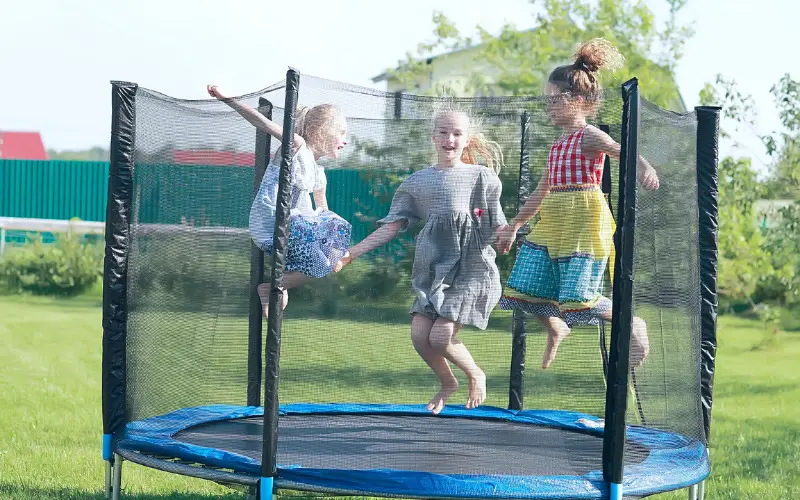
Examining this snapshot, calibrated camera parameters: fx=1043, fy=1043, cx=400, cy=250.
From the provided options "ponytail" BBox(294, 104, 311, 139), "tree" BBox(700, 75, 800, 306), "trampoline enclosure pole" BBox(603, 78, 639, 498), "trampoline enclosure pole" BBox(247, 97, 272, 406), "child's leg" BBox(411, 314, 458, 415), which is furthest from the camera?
"tree" BBox(700, 75, 800, 306)

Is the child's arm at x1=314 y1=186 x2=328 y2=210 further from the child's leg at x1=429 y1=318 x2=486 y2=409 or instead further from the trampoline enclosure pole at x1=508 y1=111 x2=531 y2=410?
the trampoline enclosure pole at x1=508 y1=111 x2=531 y2=410

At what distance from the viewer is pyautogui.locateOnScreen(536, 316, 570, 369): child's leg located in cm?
351

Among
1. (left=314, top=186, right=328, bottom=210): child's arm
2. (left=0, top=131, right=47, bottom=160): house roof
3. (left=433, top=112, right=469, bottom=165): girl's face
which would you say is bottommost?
(left=314, top=186, right=328, bottom=210): child's arm

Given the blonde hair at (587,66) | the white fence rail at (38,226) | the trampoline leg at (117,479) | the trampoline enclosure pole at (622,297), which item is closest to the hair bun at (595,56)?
the blonde hair at (587,66)

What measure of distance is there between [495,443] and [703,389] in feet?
2.74

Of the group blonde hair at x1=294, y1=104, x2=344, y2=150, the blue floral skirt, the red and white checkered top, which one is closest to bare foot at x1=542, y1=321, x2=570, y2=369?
the red and white checkered top

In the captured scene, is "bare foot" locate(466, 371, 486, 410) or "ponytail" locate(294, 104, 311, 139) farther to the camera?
"bare foot" locate(466, 371, 486, 410)

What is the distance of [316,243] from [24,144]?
26827 mm

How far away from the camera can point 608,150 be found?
3133mm

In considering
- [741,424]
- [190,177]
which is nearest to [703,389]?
[190,177]

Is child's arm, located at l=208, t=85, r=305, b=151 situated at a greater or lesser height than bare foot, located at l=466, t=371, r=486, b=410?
greater

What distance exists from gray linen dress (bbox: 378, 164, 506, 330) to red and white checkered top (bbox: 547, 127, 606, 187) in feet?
0.64

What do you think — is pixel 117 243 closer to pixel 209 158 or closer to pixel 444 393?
pixel 209 158

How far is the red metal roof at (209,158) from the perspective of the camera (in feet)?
11.5
